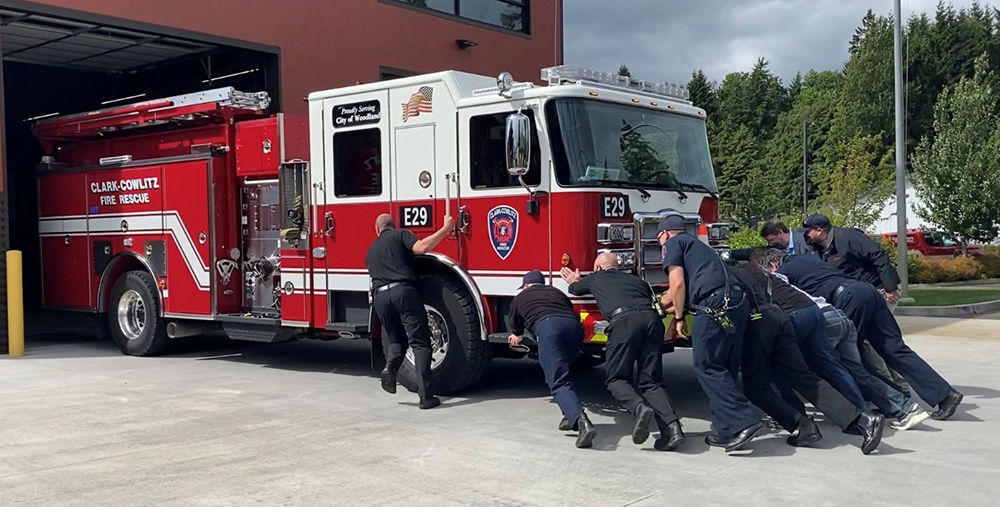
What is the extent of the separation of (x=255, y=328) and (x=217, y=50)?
7.07m

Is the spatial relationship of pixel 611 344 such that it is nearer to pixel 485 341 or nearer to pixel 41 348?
pixel 485 341

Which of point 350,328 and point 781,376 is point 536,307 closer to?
point 781,376

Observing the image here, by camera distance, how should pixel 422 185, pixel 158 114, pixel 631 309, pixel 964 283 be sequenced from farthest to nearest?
1. pixel 964 283
2. pixel 158 114
3. pixel 422 185
4. pixel 631 309

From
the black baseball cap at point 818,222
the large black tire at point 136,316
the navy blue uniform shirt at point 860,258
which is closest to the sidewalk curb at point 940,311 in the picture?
the navy blue uniform shirt at point 860,258

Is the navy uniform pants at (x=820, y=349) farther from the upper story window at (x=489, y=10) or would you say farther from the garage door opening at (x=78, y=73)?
the upper story window at (x=489, y=10)

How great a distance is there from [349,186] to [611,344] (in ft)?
12.4

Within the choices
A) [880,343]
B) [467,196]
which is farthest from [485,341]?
[880,343]

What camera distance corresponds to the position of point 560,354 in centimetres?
721

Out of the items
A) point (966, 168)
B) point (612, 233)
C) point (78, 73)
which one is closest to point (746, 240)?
point (966, 168)

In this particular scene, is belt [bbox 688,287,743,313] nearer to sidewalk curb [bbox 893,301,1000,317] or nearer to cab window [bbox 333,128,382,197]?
cab window [bbox 333,128,382,197]

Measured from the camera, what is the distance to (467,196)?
865cm

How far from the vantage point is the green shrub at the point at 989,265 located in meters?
27.9

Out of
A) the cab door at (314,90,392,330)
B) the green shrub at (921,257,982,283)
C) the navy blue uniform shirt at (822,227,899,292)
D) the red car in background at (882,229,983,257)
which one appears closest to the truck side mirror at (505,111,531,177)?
the cab door at (314,90,392,330)

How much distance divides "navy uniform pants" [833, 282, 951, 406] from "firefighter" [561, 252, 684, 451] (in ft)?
6.13
